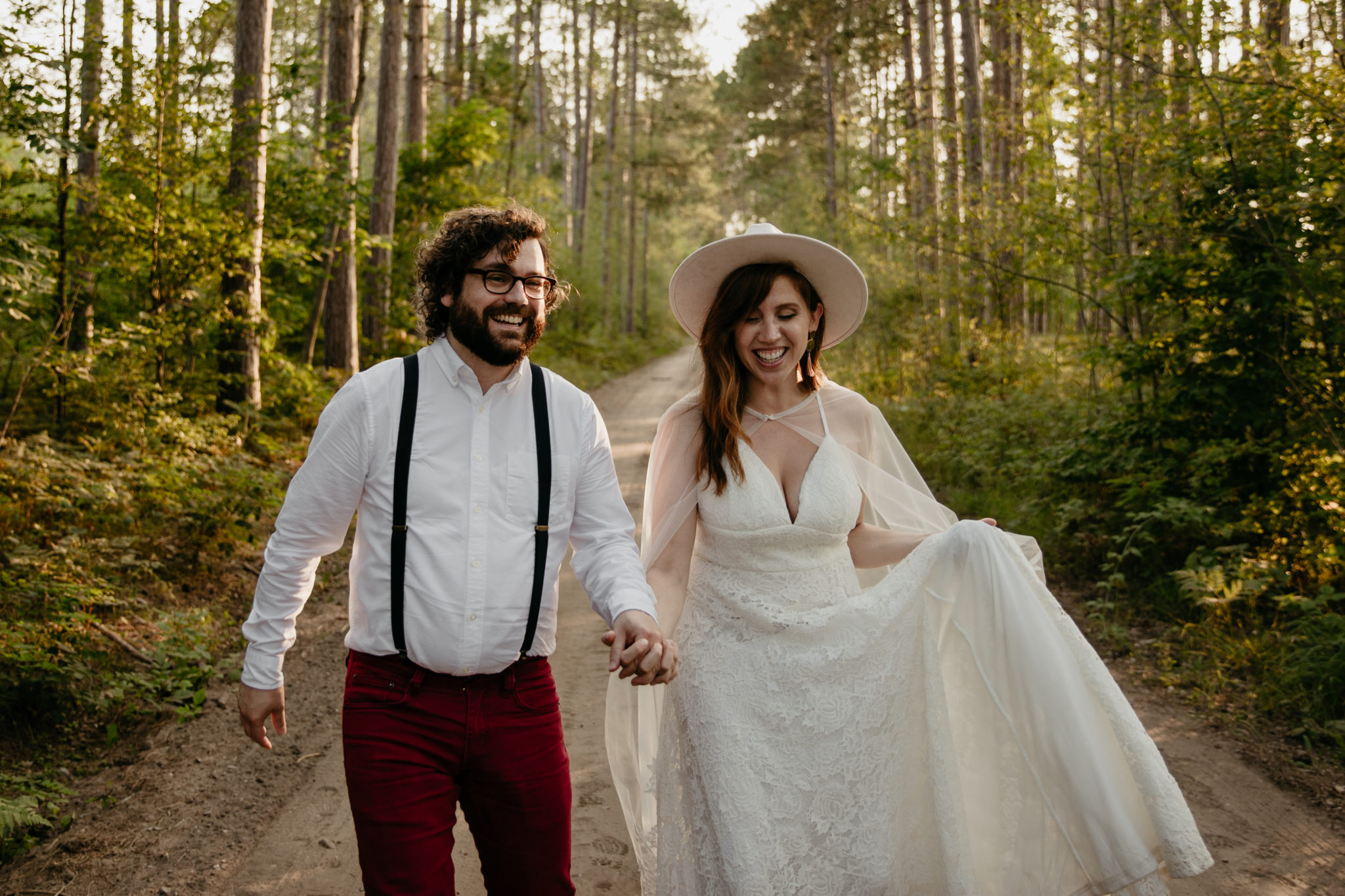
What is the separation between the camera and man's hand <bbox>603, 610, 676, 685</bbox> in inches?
93.4

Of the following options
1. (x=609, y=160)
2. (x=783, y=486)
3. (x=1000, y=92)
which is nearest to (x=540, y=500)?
(x=783, y=486)

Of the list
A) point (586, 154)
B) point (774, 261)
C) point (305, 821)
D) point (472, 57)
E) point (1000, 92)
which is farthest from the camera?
point (586, 154)

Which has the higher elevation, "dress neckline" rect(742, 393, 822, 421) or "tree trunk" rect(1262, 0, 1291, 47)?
"tree trunk" rect(1262, 0, 1291, 47)

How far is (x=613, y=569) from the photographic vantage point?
2.56 metres

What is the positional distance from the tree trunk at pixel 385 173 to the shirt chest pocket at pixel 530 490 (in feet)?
35.3

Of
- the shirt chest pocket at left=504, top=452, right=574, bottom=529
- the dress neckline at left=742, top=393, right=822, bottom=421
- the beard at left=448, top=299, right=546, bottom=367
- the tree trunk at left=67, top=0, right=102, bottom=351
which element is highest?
the tree trunk at left=67, top=0, right=102, bottom=351

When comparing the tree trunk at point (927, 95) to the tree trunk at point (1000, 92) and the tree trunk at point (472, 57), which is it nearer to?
the tree trunk at point (1000, 92)

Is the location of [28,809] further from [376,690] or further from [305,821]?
[376,690]

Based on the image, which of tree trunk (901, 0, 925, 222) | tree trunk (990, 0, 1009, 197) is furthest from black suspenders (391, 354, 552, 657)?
tree trunk (901, 0, 925, 222)

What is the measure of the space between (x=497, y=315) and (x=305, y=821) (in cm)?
268

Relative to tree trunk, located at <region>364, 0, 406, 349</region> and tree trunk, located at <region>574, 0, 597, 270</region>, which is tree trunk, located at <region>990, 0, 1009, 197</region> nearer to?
tree trunk, located at <region>364, 0, 406, 349</region>

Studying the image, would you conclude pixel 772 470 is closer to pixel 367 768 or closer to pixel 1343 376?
pixel 367 768

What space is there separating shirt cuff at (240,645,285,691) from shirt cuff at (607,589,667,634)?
0.88 m

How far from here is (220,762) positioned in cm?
434
